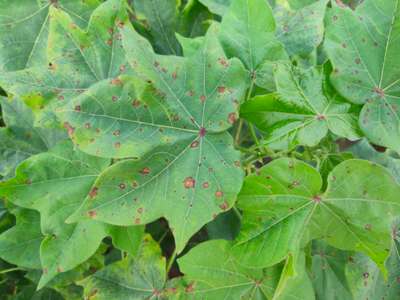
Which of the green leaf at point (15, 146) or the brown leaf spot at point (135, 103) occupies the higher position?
the brown leaf spot at point (135, 103)

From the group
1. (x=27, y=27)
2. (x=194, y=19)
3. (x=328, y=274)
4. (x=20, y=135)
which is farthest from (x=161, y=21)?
(x=328, y=274)

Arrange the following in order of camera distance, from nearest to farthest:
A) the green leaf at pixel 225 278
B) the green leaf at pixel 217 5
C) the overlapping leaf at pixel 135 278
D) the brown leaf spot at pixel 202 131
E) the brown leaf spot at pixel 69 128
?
the brown leaf spot at pixel 69 128 < the brown leaf spot at pixel 202 131 < the green leaf at pixel 225 278 < the overlapping leaf at pixel 135 278 < the green leaf at pixel 217 5

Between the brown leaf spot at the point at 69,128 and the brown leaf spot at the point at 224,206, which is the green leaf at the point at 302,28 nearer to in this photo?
the brown leaf spot at the point at 224,206

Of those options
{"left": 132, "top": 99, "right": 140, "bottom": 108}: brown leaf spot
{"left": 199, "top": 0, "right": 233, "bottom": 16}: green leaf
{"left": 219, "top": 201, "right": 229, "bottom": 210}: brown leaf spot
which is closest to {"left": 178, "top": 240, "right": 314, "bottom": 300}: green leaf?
{"left": 219, "top": 201, "right": 229, "bottom": 210}: brown leaf spot

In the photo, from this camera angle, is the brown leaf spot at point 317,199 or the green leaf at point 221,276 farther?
the green leaf at point 221,276

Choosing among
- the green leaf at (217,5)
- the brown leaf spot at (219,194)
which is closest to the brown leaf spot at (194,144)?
the brown leaf spot at (219,194)

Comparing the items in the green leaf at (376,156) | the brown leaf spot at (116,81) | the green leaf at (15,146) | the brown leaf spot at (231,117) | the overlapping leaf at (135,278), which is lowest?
the overlapping leaf at (135,278)

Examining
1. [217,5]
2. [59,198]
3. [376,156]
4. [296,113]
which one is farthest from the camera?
[376,156]

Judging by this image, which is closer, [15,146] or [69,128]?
[69,128]

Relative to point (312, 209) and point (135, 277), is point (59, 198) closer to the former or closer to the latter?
point (135, 277)

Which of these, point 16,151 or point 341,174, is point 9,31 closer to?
point 16,151
